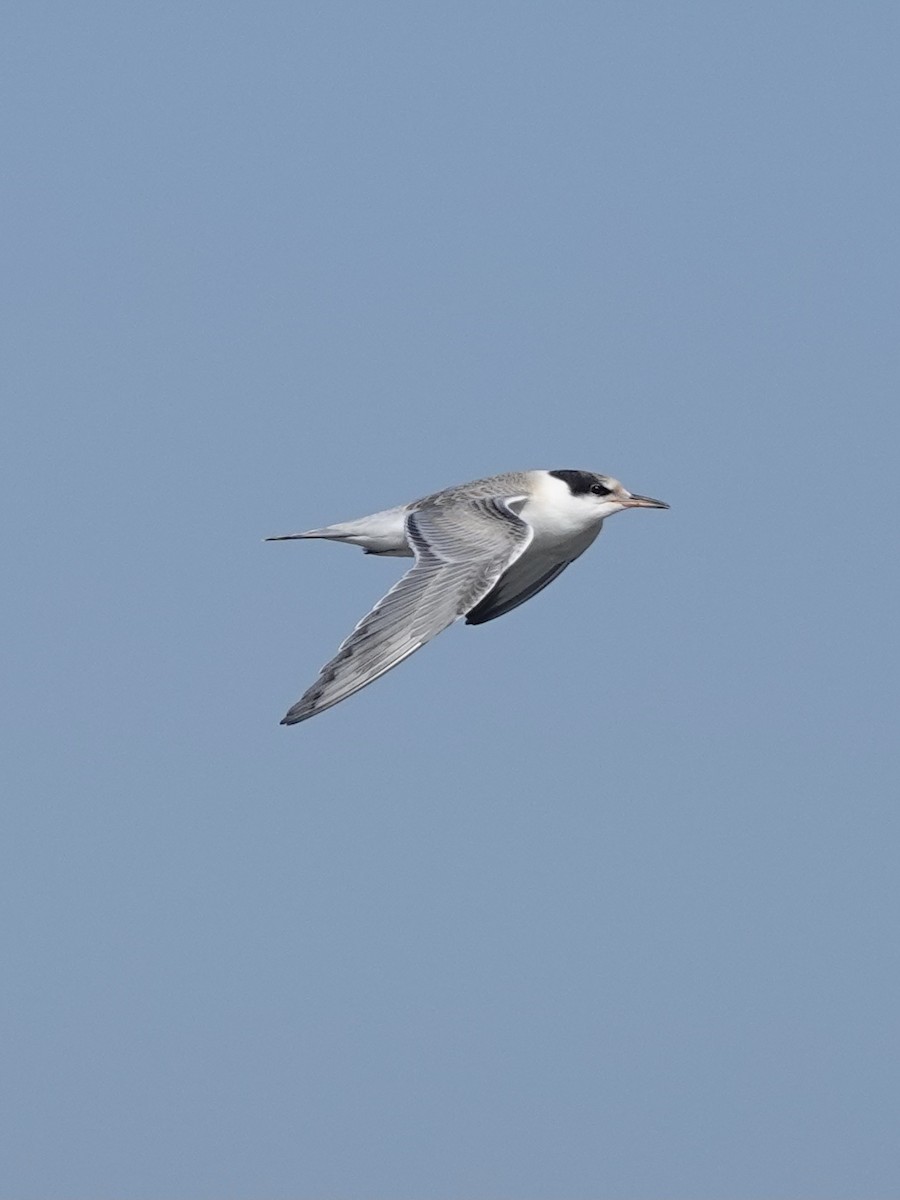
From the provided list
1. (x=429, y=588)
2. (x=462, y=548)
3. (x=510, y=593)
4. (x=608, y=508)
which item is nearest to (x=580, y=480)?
(x=608, y=508)

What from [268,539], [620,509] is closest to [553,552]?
[620,509]

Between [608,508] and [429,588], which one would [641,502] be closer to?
[608,508]

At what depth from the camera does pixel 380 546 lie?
21.3m

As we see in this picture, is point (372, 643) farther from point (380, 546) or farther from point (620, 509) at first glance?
point (620, 509)

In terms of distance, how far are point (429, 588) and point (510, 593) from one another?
15.7ft

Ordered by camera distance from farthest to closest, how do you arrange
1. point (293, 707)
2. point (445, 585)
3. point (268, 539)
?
1. point (268, 539)
2. point (445, 585)
3. point (293, 707)

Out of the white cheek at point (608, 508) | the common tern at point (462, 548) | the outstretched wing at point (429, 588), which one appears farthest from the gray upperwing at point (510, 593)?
the outstretched wing at point (429, 588)

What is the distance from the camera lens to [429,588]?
18.1 metres

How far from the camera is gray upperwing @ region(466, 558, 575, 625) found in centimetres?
2266

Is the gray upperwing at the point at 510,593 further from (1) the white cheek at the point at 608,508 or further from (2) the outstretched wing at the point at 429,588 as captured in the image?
(2) the outstretched wing at the point at 429,588

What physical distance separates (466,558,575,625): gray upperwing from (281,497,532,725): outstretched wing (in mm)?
1797

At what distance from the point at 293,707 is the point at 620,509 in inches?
270

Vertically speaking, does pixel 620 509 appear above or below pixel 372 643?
above

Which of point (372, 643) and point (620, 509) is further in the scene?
point (620, 509)
